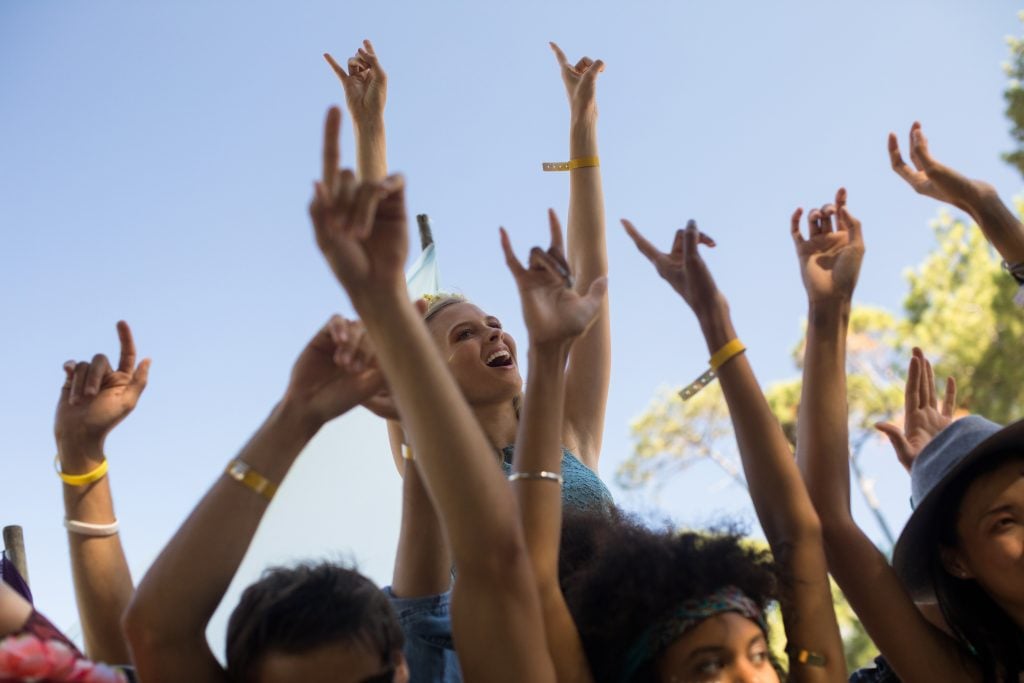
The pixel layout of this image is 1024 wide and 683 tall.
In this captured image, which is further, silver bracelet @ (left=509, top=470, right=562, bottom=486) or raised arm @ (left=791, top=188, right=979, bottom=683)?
A: raised arm @ (left=791, top=188, right=979, bottom=683)

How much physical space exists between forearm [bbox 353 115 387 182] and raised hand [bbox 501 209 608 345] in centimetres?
129

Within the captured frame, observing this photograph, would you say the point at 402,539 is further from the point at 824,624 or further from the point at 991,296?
the point at 991,296

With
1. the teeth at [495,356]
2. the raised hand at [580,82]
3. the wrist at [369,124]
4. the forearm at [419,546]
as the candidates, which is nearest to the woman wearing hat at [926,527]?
the forearm at [419,546]

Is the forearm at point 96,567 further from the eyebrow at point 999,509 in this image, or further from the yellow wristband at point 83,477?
the eyebrow at point 999,509

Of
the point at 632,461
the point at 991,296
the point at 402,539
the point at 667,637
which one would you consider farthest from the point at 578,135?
the point at 632,461

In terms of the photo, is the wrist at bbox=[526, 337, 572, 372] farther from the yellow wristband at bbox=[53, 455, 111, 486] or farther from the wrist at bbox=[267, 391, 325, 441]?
the yellow wristband at bbox=[53, 455, 111, 486]

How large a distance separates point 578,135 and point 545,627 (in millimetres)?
2022

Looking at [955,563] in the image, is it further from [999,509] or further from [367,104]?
[367,104]

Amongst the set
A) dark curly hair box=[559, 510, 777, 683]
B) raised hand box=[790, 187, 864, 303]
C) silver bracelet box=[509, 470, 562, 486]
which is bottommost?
dark curly hair box=[559, 510, 777, 683]

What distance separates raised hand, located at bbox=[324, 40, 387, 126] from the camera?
313 centimetres

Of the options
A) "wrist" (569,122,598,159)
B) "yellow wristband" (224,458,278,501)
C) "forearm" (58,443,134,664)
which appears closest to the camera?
"yellow wristband" (224,458,278,501)

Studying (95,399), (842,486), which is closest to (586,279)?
(842,486)

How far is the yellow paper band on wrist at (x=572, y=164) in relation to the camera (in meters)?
3.23

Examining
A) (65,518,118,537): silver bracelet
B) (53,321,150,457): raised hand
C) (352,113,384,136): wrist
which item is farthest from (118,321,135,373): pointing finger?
(352,113,384,136): wrist
